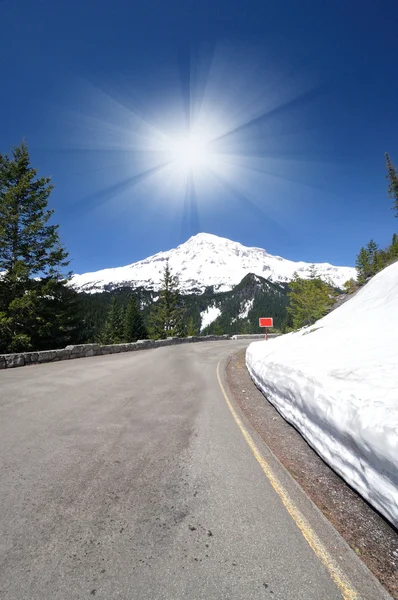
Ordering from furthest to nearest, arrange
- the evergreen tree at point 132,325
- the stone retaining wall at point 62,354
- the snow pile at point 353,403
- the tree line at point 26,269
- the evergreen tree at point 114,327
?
the evergreen tree at point 114,327
the evergreen tree at point 132,325
the tree line at point 26,269
the stone retaining wall at point 62,354
the snow pile at point 353,403

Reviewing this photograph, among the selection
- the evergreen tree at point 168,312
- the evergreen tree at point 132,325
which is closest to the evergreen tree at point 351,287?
the evergreen tree at point 168,312

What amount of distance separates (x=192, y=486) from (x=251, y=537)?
999 millimetres

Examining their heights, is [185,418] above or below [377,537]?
above

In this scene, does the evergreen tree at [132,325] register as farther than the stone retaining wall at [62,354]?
Yes

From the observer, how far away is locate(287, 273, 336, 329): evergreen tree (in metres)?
32.5

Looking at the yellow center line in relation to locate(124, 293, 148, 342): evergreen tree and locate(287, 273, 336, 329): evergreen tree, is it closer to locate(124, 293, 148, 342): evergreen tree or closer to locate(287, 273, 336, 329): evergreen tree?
locate(287, 273, 336, 329): evergreen tree

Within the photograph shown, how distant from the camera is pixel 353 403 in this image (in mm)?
3518

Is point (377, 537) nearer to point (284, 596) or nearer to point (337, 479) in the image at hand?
Answer: point (337, 479)

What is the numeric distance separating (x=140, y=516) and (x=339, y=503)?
242cm

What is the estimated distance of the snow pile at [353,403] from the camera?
111 inches

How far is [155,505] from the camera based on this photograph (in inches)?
112

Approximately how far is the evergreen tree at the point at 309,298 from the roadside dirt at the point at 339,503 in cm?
2782

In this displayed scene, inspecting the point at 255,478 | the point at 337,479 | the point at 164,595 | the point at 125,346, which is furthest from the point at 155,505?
the point at 125,346

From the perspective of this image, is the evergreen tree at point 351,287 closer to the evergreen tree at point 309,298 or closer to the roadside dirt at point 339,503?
the evergreen tree at point 309,298
